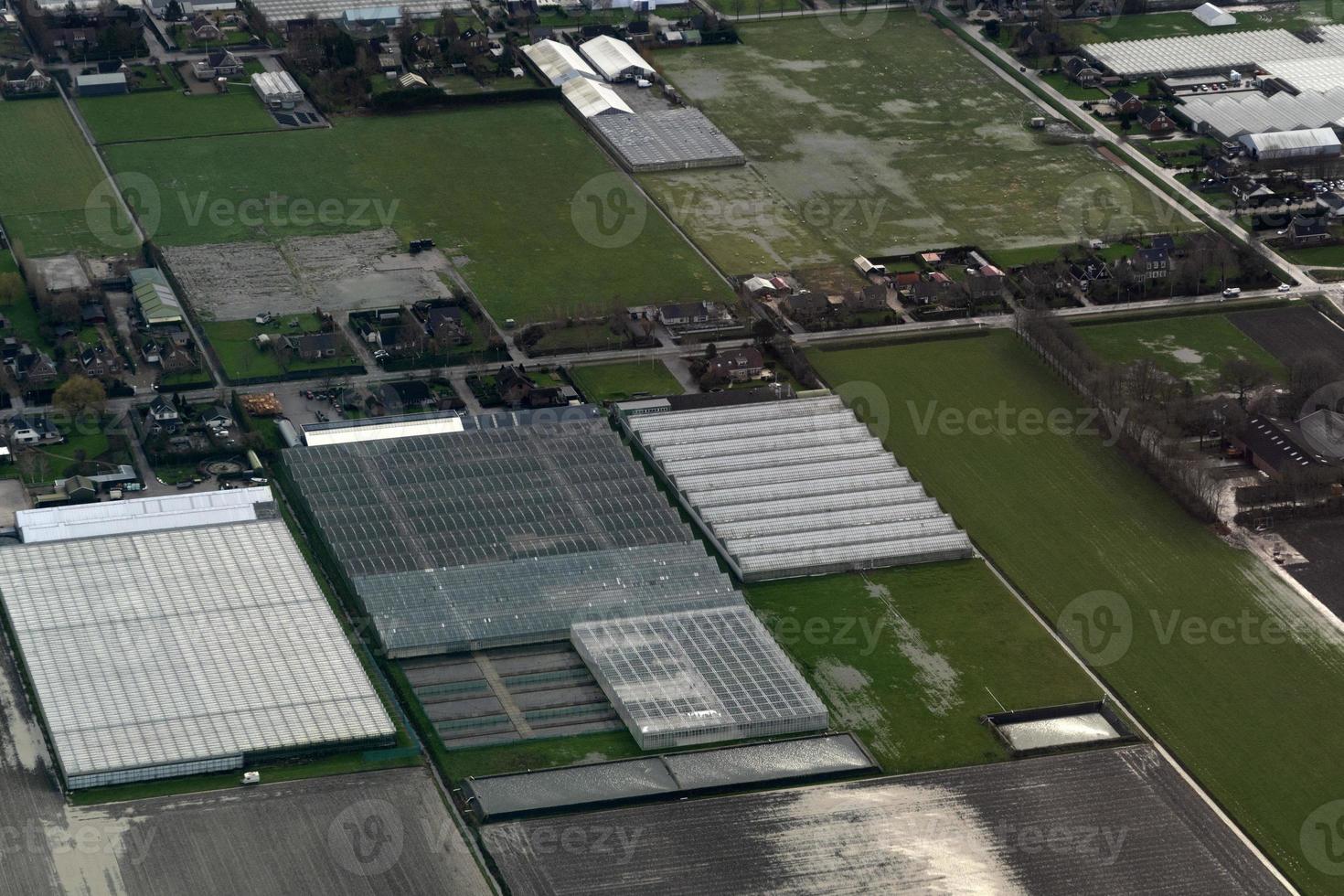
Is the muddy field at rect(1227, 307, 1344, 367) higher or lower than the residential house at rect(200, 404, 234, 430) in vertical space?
lower

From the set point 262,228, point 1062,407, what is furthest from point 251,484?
point 1062,407

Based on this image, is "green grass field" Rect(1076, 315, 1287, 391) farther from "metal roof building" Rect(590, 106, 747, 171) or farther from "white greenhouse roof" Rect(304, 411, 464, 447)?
"white greenhouse roof" Rect(304, 411, 464, 447)

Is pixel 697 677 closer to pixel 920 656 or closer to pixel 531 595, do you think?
pixel 531 595

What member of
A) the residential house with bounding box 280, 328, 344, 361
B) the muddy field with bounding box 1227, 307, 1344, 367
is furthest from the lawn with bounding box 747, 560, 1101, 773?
the muddy field with bounding box 1227, 307, 1344, 367

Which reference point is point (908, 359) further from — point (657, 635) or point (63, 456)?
point (63, 456)

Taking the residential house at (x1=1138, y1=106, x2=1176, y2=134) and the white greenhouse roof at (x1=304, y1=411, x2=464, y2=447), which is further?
the residential house at (x1=1138, y1=106, x2=1176, y2=134)

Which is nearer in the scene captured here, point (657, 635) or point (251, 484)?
point (657, 635)

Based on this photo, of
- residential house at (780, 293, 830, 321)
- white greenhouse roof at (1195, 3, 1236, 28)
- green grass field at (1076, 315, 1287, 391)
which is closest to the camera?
green grass field at (1076, 315, 1287, 391)
